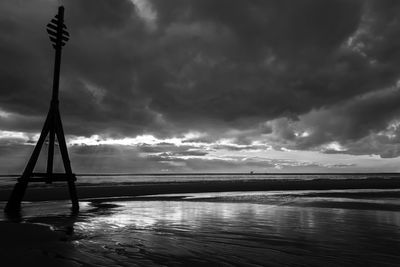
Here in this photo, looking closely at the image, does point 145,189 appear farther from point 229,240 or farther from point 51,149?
point 229,240

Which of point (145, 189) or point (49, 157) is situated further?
point (145, 189)

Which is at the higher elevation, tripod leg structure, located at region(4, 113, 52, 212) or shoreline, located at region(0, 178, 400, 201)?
tripod leg structure, located at region(4, 113, 52, 212)

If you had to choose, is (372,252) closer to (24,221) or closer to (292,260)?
(292,260)

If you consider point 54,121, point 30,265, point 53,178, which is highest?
point 54,121

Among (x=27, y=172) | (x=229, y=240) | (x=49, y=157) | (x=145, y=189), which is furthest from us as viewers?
(x=145, y=189)

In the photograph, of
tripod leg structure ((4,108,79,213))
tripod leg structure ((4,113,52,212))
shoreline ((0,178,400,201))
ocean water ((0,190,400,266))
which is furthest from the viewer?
shoreline ((0,178,400,201))

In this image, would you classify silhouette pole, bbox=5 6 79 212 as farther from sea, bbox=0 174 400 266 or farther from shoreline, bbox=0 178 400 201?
shoreline, bbox=0 178 400 201

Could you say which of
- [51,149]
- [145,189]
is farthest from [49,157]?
[145,189]

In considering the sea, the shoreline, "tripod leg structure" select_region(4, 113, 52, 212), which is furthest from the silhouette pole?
the shoreline

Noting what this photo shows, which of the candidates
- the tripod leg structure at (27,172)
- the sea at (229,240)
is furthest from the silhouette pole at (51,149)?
the sea at (229,240)

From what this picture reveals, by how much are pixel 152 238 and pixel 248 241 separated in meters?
2.71

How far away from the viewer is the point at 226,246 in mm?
8258

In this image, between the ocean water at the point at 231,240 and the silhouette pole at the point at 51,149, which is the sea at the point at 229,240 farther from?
the silhouette pole at the point at 51,149

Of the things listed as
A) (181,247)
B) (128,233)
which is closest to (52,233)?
(128,233)
